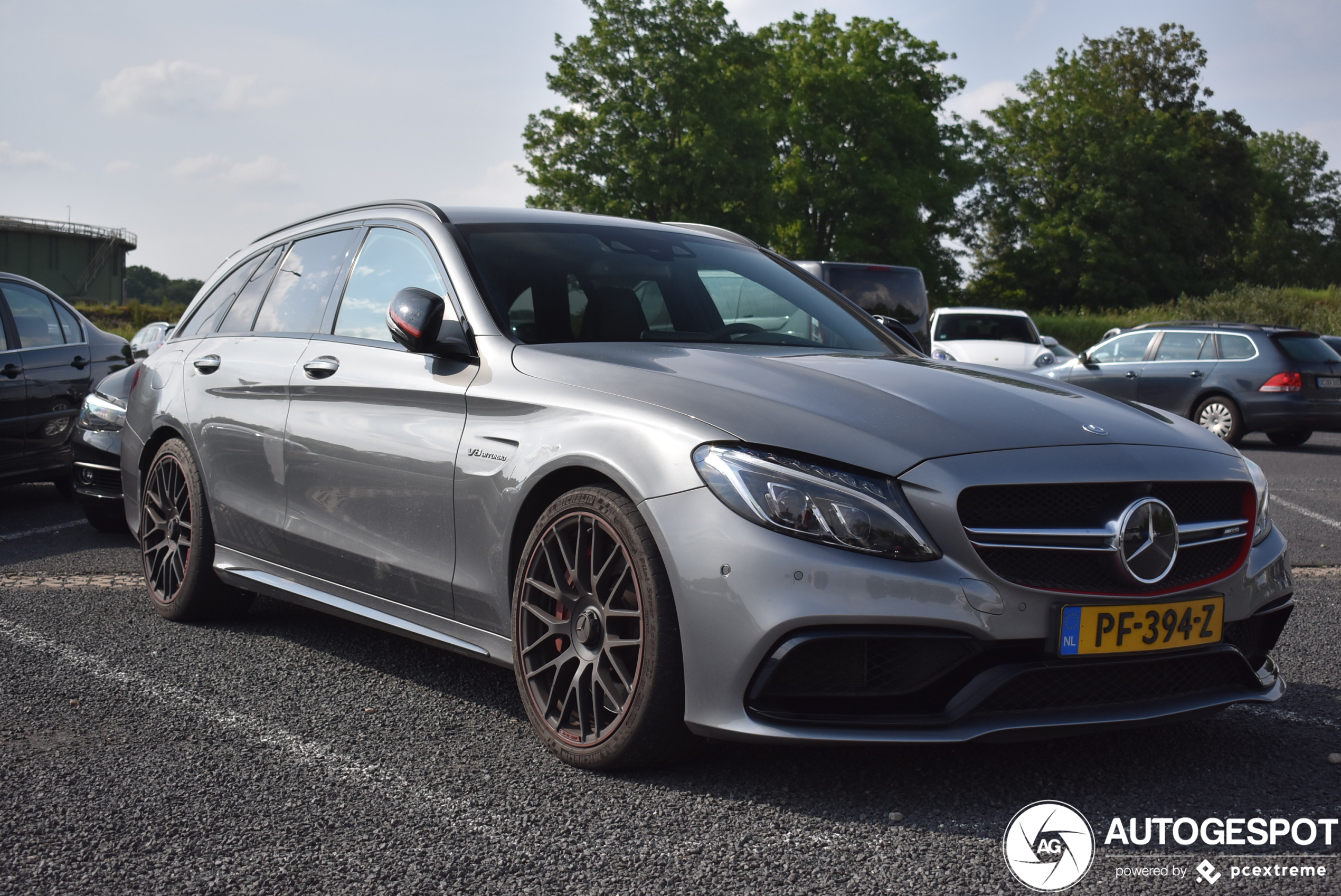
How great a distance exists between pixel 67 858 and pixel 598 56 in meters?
43.9

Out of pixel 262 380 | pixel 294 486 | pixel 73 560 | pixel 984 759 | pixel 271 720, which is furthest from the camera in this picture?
pixel 73 560

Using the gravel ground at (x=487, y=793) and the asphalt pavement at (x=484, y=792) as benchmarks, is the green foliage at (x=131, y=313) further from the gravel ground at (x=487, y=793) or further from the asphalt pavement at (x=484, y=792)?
the gravel ground at (x=487, y=793)

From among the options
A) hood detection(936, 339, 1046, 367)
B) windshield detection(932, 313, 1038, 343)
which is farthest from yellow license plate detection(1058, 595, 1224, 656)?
windshield detection(932, 313, 1038, 343)

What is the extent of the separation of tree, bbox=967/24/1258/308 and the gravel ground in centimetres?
5540

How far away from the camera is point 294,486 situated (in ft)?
14.8

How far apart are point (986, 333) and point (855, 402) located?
732 inches

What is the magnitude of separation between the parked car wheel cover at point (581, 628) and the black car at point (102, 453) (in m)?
4.94

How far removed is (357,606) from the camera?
4.25 meters

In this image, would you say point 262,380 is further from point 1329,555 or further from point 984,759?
point 1329,555

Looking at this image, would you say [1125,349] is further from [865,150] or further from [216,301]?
[865,150]

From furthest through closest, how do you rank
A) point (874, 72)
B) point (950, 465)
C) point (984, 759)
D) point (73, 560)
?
point (874, 72)
point (73, 560)
point (984, 759)
point (950, 465)

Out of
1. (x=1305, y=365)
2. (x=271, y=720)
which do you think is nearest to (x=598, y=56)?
(x=1305, y=365)

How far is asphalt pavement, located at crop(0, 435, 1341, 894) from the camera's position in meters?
2.68

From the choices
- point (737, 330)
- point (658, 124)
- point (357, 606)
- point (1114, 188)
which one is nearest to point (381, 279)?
point (357, 606)
